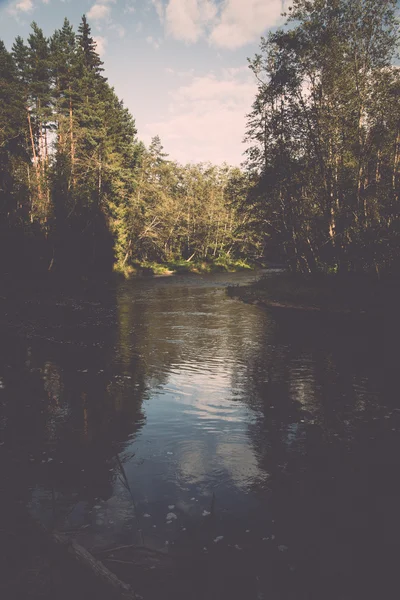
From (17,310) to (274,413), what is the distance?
19.6 metres

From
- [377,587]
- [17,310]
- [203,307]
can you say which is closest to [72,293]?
[17,310]

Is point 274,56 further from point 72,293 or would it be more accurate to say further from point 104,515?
point 104,515

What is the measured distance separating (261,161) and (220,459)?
28.1 meters

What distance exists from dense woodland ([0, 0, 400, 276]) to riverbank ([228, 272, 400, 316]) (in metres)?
1.11

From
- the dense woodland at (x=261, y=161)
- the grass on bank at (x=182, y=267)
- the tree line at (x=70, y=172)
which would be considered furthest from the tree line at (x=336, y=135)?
the grass on bank at (x=182, y=267)

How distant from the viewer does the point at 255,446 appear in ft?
23.9

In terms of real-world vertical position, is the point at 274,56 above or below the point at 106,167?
above

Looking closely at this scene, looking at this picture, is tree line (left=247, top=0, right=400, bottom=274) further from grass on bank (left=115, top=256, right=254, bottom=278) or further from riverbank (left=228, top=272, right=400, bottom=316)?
grass on bank (left=115, top=256, right=254, bottom=278)

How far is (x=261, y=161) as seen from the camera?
3059 cm

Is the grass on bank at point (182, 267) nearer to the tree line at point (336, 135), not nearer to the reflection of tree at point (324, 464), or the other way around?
the tree line at point (336, 135)

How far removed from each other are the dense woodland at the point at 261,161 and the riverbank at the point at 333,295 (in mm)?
1109

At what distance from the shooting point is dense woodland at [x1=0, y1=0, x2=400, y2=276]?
24109mm

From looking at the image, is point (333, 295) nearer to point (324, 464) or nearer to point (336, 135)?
point (336, 135)

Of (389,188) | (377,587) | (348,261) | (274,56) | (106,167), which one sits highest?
(274,56)
